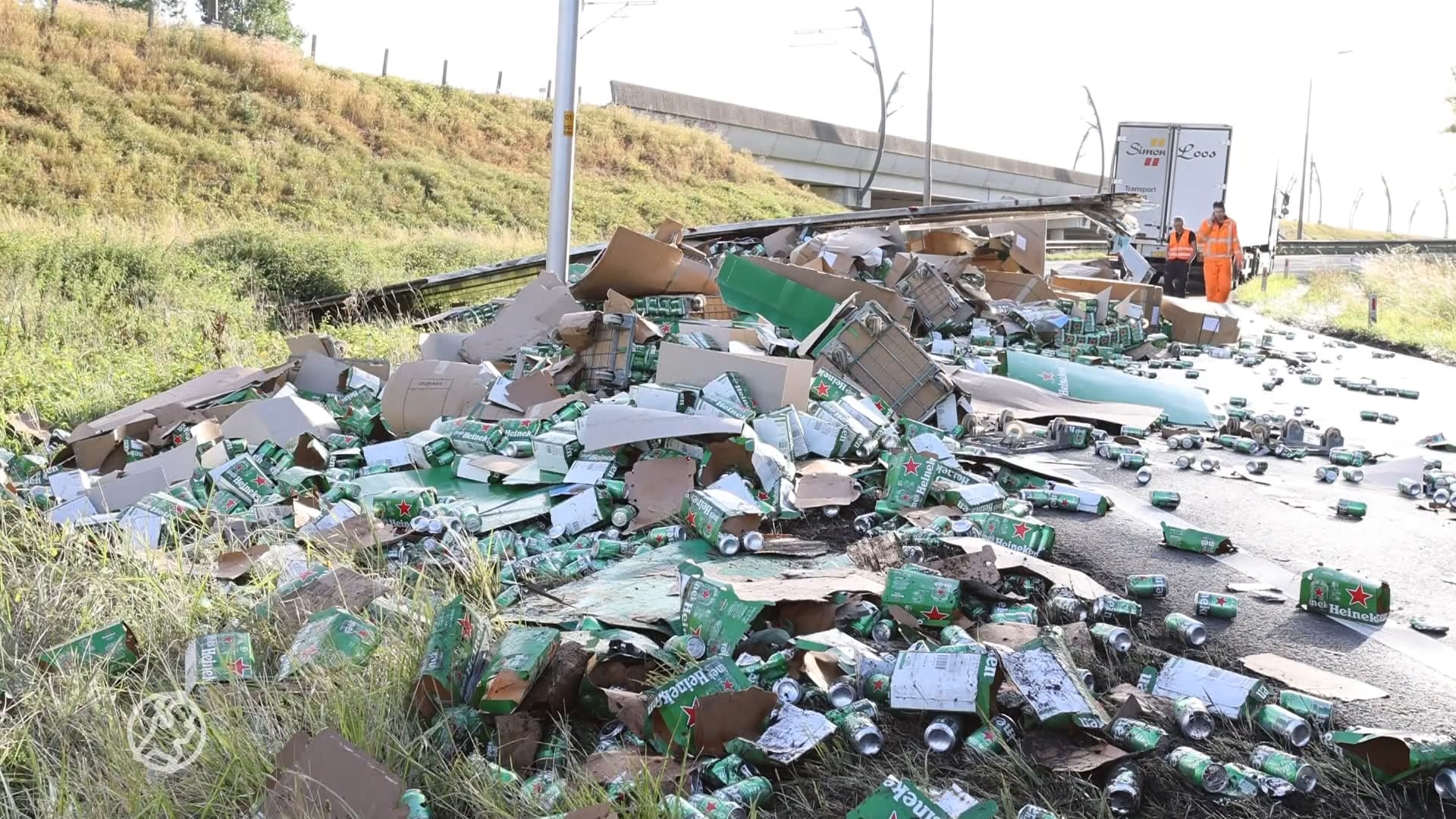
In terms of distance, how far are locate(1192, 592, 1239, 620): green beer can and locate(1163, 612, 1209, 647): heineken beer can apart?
0.22 meters

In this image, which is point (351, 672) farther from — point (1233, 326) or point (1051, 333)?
point (1233, 326)

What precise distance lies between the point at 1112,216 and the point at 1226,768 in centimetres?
1132

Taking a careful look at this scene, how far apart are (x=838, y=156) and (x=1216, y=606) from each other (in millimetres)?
43485

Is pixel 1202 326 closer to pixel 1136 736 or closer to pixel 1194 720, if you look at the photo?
pixel 1194 720

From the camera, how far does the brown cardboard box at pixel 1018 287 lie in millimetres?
11273

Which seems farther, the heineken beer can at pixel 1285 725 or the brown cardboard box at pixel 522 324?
the brown cardboard box at pixel 522 324

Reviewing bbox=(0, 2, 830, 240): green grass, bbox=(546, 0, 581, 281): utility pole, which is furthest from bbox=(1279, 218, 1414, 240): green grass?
bbox=(546, 0, 581, 281): utility pole

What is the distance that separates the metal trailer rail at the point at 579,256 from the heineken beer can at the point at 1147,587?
816cm

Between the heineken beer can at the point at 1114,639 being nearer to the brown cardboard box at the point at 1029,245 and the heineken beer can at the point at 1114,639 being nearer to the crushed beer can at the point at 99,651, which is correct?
the crushed beer can at the point at 99,651

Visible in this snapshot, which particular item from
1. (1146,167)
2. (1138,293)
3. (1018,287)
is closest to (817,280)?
(1018,287)

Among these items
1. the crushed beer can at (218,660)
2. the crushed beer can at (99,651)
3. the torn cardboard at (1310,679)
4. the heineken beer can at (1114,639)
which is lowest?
the crushed beer can at (99,651)

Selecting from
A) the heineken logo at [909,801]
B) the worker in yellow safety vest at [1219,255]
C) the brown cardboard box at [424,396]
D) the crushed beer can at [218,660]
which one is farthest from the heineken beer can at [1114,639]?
the worker in yellow safety vest at [1219,255]

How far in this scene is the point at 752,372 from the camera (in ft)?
18.8

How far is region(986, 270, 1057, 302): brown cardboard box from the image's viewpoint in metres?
11.3
